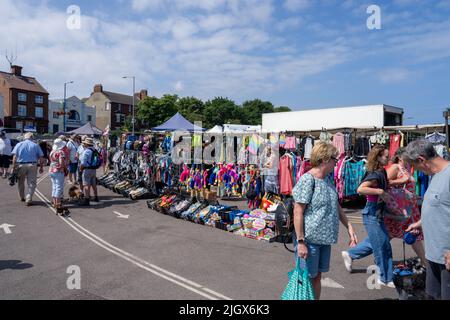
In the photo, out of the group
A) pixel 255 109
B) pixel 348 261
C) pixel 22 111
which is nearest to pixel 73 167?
pixel 348 261

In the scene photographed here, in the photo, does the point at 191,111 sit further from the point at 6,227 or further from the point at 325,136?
the point at 6,227

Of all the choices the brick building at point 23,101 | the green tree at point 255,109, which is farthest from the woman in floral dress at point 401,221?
the green tree at point 255,109

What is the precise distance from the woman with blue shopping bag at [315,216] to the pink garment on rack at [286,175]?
19.9 ft

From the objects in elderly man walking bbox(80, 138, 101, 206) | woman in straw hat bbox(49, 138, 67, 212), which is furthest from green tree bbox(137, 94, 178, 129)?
woman in straw hat bbox(49, 138, 67, 212)

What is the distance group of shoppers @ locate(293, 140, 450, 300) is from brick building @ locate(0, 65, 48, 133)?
56770 millimetres

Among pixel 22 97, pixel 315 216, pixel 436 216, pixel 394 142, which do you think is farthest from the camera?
pixel 22 97

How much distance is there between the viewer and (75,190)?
10.8 metres

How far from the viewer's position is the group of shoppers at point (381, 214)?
9.32 ft

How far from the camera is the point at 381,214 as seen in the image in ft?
14.8

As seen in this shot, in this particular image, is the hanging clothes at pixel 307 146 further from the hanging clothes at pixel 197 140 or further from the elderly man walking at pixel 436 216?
the elderly man walking at pixel 436 216

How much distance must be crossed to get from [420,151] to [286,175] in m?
6.57

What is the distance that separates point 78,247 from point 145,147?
6.82 m
